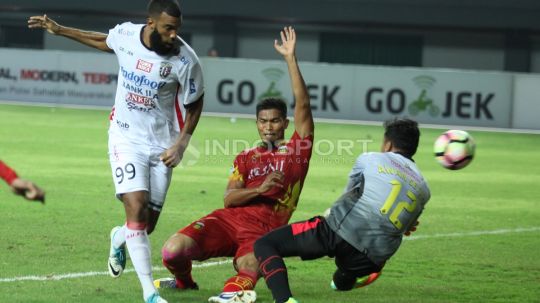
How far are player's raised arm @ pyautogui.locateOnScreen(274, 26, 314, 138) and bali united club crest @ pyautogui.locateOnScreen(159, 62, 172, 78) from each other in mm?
797

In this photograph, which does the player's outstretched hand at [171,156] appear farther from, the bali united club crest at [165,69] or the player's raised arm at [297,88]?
the player's raised arm at [297,88]

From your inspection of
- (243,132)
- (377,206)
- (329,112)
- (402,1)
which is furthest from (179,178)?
(402,1)

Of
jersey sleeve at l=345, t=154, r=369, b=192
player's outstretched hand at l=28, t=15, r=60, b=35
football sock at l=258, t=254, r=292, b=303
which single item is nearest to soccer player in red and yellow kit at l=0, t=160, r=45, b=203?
football sock at l=258, t=254, r=292, b=303

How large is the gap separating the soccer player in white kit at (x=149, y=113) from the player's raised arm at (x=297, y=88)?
2.33ft

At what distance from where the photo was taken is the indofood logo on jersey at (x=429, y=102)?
3045 cm

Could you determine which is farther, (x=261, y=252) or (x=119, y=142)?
(x=119, y=142)

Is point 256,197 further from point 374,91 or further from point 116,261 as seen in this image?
point 374,91

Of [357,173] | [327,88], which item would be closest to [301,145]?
[357,173]

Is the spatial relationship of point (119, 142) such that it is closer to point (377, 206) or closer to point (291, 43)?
point (291, 43)

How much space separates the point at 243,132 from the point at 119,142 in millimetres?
16973

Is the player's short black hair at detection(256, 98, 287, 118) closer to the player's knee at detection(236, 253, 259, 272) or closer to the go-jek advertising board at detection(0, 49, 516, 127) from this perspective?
the player's knee at detection(236, 253, 259, 272)

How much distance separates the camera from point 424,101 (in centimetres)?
3077

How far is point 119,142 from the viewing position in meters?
8.85

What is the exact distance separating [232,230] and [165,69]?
130 cm
